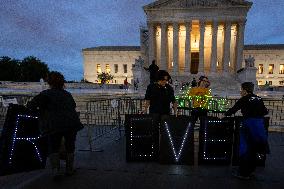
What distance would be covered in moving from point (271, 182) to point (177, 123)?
2185 mm

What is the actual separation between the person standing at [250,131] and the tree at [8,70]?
71765 mm

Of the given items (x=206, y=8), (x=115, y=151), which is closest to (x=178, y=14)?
(x=206, y=8)

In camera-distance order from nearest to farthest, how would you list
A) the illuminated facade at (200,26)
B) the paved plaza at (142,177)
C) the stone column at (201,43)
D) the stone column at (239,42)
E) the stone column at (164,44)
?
1. the paved plaza at (142,177)
2. the illuminated facade at (200,26)
3. the stone column at (239,42)
4. the stone column at (201,43)
5. the stone column at (164,44)

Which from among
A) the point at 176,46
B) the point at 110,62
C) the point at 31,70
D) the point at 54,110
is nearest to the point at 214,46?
the point at 176,46

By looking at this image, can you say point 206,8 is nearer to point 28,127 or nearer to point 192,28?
point 192,28

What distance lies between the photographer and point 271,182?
5629 mm

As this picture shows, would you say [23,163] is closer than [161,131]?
Yes

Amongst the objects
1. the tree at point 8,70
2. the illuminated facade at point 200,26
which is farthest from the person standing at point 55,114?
the tree at point 8,70

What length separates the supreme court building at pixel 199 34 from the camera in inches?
1794

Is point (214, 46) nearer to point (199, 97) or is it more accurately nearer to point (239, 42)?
point (239, 42)

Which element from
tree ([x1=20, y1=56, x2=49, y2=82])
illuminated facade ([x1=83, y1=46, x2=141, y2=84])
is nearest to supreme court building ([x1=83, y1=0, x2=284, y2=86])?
illuminated facade ([x1=83, y1=46, x2=141, y2=84])

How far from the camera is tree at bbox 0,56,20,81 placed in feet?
227

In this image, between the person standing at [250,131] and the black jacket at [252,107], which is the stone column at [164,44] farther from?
the black jacket at [252,107]

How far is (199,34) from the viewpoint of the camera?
48375 millimetres
